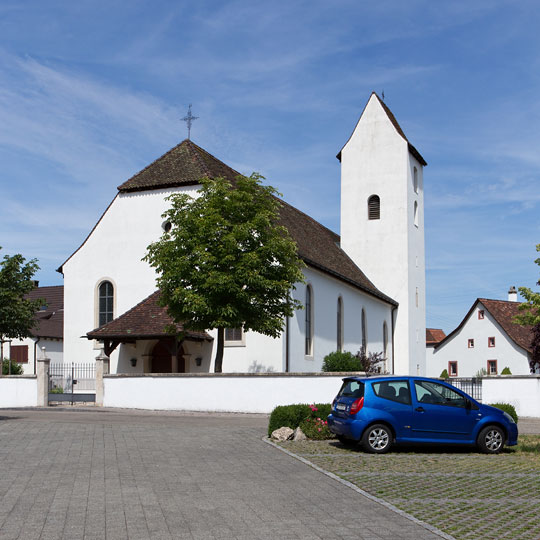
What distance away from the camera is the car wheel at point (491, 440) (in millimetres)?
13695

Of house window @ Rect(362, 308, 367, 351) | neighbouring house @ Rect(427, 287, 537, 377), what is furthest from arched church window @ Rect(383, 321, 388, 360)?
neighbouring house @ Rect(427, 287, 537, 377)

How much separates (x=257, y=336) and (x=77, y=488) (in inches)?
801

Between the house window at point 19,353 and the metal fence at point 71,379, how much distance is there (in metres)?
23.9

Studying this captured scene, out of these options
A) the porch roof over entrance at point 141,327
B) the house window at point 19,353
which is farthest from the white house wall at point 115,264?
the house window at point 19,353

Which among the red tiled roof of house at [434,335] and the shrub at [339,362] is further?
the red tiled roof of house at [434,335]

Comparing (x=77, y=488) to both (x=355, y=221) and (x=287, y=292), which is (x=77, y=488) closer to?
(x=287, y=292)

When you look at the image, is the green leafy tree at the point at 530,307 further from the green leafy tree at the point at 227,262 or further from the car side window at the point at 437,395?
the green leafy tree at the point at 227,262

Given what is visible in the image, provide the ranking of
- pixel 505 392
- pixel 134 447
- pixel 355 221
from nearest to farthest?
pixel 134 447 → pixel 505 392 → pixel 355 221

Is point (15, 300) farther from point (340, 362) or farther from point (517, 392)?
point (517, 392)

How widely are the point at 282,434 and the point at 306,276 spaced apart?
17551 millimetres

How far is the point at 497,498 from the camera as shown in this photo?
885 centimetres

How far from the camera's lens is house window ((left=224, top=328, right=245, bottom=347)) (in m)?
29.6

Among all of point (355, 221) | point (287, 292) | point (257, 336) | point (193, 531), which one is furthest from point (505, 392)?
point (355, 221)

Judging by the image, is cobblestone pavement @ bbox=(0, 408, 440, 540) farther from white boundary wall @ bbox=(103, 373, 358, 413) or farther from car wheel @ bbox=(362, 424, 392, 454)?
white boundary wall @ bbox=(103, 373, 358, 413)
